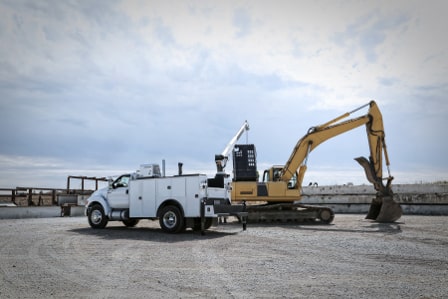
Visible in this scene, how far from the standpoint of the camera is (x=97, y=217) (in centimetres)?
1708

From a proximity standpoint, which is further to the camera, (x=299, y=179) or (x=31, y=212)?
(x=31, y=212)

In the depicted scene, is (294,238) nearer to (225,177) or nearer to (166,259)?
(225,177)

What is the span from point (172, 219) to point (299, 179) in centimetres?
865

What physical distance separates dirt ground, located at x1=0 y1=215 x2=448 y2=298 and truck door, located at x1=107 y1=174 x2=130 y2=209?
316 cm

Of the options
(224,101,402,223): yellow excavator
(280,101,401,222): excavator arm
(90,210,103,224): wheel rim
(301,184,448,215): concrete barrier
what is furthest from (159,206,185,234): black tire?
(301,184,448,215): concrete barrier

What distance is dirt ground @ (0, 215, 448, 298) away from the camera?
6.45m

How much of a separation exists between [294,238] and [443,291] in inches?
287

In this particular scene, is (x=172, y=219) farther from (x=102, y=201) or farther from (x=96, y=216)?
(x=96, y=216)

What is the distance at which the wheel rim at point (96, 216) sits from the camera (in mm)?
17013

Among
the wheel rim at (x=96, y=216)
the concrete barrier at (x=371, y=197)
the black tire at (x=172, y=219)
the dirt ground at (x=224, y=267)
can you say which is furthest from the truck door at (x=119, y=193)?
the concrete barrier at (x=371, y=197)

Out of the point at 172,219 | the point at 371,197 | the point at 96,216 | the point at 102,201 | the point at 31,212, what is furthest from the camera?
the point at 371,197

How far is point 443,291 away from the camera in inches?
253

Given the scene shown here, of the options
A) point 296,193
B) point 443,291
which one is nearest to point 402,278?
point 443,291

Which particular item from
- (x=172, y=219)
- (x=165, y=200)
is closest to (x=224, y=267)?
(x=172, y=219)
